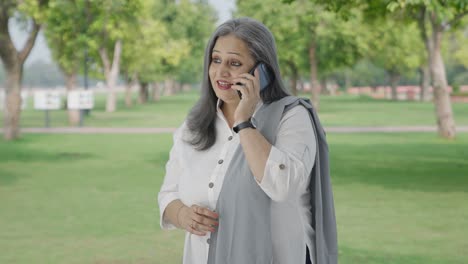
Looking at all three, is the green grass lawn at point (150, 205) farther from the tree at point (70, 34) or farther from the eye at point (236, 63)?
the tree at point (70, 34)

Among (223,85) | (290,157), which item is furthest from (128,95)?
(290,157)

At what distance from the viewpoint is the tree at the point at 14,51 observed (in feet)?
75.6

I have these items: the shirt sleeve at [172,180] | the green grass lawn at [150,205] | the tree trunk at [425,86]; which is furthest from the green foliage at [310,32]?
the shirt sleeve at [172,180]

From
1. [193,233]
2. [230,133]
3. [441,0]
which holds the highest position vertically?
[441,0]

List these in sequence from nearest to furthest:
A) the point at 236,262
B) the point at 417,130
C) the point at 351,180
Result: 1. the point at 236,262
2. the point at 351,180
3. the point at 417,130

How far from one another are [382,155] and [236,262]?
15.7 metres

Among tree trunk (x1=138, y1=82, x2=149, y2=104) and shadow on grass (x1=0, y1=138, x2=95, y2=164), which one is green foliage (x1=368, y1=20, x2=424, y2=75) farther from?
shadow on grass (x1=0, y1=138, x2=95, y2=164)

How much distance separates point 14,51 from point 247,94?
2164cm

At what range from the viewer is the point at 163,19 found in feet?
257

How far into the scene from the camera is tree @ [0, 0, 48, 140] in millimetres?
23047

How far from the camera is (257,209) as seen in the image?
3.00m

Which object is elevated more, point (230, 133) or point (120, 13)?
point (120, 13)

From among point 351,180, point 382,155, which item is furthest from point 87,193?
point 382,155

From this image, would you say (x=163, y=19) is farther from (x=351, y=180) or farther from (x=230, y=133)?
(x=230, y=133)
